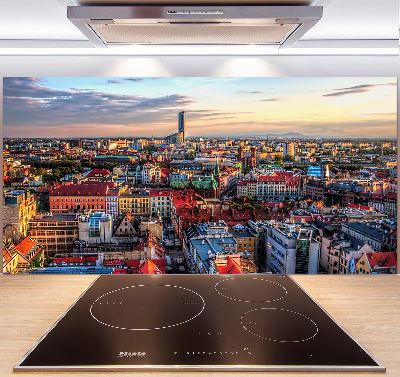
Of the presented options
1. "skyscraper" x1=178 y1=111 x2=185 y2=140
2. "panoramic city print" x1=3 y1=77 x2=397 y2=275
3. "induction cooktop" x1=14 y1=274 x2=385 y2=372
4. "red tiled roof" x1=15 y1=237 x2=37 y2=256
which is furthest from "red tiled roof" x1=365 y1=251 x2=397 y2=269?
"red tiled roof" x1=15 y1=237 x2=37 y2=256

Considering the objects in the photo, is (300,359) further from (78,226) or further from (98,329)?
(78,226)

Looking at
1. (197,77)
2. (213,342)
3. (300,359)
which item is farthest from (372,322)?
(197,77)

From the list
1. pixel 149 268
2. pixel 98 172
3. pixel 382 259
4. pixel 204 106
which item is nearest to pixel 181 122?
pixel 204 106

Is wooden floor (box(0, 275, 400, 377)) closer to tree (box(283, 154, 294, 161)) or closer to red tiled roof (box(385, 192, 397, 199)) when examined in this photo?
red tiled roof (box(385, 192, 397, 199))

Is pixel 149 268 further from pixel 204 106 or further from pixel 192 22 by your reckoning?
pixel 192 22

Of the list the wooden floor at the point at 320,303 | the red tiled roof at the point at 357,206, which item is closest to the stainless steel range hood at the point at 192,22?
the wooden floor at the point at 320,303

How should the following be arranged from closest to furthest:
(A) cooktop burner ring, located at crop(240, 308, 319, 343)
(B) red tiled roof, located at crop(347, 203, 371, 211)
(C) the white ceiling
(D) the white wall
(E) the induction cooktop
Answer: (E) the induction cooktop < (A) cooktop burner ring, located at crop(240, 308, 319, 343) < (C) the white ceiling < (D) the white wall < (B) red tiled roof, located at crop(347, 203, 371, 211)
